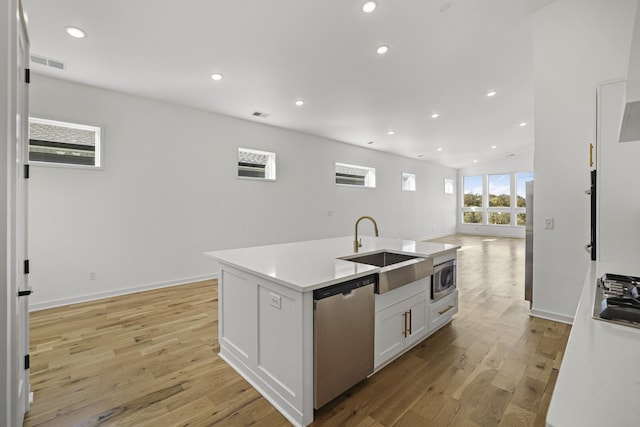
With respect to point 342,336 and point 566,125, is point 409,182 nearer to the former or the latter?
point 566,125

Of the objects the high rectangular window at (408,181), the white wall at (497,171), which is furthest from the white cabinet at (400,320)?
the white wall at (497,171)

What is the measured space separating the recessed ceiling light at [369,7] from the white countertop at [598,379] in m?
2.77

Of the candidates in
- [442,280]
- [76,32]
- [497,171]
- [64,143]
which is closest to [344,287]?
[442,280]

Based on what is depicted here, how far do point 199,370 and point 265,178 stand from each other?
390 centimetres

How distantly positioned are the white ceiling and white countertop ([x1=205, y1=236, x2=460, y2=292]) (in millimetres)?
2175

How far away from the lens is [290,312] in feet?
5.41

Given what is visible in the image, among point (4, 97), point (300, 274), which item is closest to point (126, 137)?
point (4, 97)

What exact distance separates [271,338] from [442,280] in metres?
1.75

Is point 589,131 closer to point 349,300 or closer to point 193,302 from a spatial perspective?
point 349,300

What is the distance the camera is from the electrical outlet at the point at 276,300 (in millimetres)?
1710

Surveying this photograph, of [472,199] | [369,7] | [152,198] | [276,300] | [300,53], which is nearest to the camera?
[276,300]

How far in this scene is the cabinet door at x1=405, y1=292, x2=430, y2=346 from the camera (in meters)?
2.35

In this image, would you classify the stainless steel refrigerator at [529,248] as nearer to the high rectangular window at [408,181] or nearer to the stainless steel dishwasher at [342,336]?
the stainless steel dishwasher at [342,336]

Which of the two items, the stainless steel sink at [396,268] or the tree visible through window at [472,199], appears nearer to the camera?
the stainless steel sink at [396,268]
